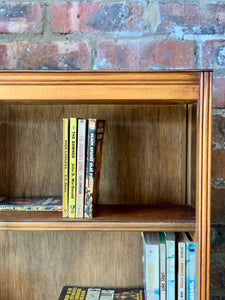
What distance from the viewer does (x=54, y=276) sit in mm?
1106

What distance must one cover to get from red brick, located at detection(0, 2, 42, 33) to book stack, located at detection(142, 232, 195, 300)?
0.79 meters

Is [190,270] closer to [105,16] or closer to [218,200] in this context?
[218,200]

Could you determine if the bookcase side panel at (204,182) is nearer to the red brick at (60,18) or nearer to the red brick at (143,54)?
the red brick at (143,54)

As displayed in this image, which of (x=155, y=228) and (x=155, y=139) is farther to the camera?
(x=155, y=139)

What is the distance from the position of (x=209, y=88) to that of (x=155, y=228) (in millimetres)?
364

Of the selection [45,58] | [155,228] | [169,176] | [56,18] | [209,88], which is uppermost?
[56,18]

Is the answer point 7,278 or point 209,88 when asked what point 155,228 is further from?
point 7,278

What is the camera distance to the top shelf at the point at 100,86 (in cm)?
78

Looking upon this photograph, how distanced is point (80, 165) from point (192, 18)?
0.64 metres

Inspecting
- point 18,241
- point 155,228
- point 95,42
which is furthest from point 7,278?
point 95,42

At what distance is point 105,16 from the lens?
1.12 meters

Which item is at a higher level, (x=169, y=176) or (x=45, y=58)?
(x=45, y=58)

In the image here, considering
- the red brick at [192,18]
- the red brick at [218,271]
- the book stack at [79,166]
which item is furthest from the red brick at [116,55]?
the red brick at [218,271]

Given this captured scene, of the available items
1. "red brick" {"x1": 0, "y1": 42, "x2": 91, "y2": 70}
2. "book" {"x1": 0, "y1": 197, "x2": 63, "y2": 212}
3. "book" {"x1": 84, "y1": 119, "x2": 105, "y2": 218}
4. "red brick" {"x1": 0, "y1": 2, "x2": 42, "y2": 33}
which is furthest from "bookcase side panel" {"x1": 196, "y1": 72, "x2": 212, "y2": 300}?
"red brick" {"x1": 0, "y1": 2, "x2": 42, "y2": 33}
